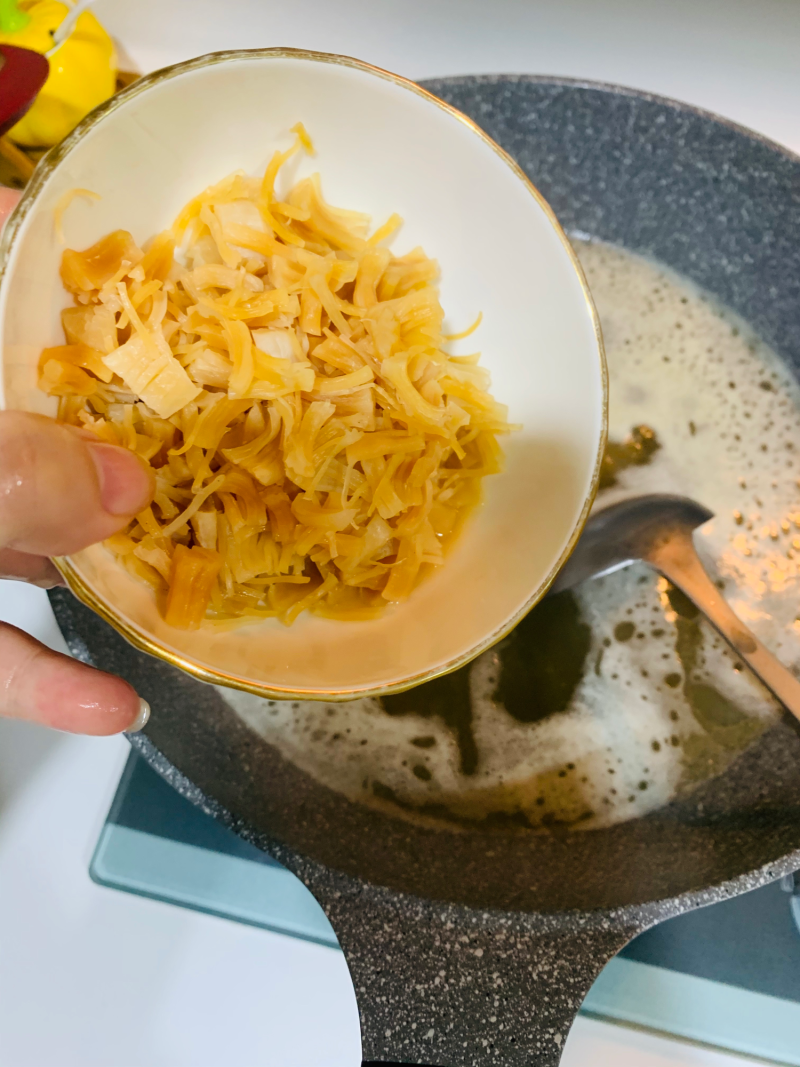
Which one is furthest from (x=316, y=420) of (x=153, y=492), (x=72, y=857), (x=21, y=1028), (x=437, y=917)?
(x=21, y=1028)

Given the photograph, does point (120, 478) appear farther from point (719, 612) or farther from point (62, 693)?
point (719, 612)

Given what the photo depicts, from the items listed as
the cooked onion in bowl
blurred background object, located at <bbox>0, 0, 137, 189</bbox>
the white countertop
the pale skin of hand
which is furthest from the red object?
the pale skin of hand

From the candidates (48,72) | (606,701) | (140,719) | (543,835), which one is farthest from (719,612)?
(48,72)

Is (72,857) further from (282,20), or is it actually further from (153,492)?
(282,20)

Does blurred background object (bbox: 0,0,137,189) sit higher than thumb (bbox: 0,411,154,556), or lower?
higher

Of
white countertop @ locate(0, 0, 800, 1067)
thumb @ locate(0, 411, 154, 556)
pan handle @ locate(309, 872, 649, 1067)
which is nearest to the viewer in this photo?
thumb @ locate(0, 411, 154, 556)

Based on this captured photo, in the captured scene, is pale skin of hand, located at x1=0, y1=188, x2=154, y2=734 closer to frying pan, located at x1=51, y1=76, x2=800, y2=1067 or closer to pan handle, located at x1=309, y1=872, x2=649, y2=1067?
frying pan, located at x1=51, y1=76, x2=800, y2=1067

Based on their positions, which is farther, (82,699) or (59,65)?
(59,65)
